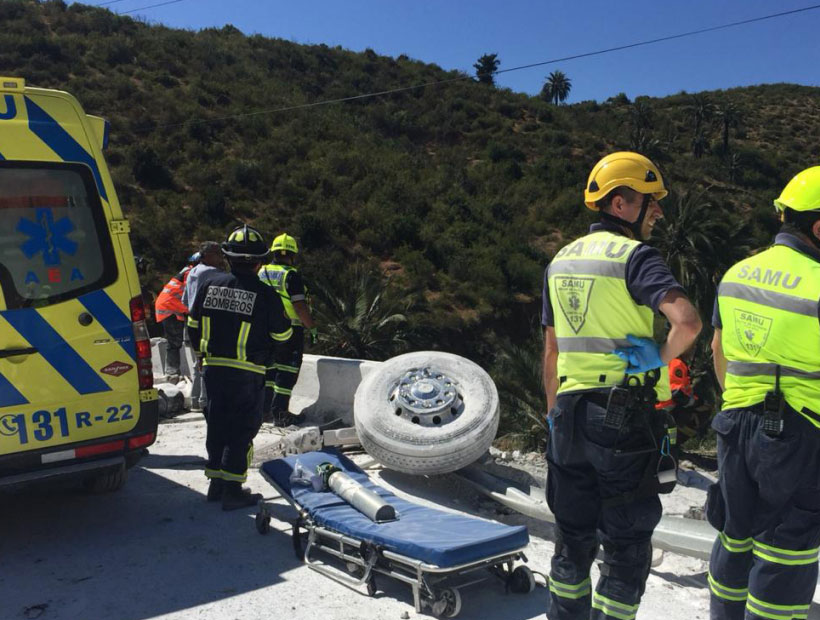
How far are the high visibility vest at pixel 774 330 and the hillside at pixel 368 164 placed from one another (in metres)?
10.2

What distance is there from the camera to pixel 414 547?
359 cm

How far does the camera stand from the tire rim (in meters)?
5.35

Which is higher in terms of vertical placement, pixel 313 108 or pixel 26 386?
pixel 313 108

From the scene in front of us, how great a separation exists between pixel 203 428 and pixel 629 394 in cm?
536

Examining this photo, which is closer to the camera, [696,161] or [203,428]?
[203,428]

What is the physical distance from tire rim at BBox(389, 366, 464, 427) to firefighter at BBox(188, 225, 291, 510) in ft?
3.23

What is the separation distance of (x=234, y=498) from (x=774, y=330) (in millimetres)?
3554

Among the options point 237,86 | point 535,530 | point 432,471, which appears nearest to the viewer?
point 535,530

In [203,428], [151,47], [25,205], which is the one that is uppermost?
[151,47]

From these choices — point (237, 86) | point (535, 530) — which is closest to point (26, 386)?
point (535, 530)

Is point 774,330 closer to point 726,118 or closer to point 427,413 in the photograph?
point 427,413

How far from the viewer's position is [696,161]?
1898 inches

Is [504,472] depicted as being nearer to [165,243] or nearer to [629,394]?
[629,394]

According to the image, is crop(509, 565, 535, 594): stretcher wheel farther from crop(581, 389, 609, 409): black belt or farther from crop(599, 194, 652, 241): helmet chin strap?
crop(599, 194, 652, 241): helmet chin strap
